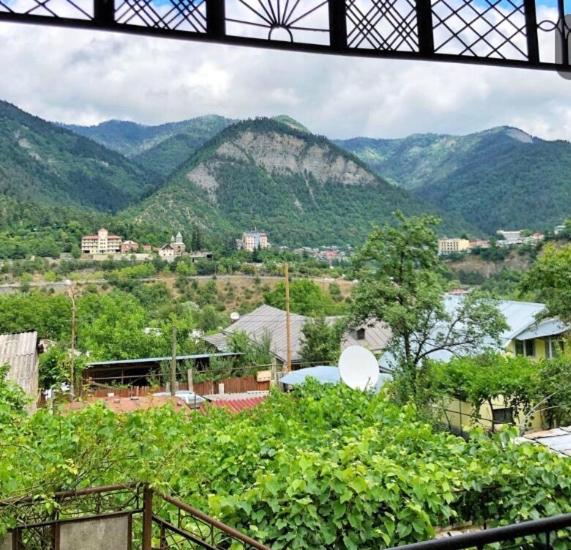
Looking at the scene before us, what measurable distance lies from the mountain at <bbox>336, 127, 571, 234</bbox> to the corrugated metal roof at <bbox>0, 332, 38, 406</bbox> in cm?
3532

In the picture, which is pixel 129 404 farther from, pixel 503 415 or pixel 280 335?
pixel 280 335

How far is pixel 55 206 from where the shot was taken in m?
42.2

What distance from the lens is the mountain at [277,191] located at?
152ft

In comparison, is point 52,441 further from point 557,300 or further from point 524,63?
point 557,300

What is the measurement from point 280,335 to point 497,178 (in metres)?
30.2

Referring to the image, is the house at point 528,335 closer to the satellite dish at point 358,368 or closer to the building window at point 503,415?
the building window at point 503,415

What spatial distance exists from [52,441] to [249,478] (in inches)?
46.1

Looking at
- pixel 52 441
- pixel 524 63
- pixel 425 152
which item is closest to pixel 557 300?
pixel 524 63

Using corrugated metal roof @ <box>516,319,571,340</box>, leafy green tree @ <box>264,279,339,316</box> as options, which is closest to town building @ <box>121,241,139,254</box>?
leafy green tree @ <box>264,279,339,316</box>

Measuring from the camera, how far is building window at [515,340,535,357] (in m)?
16.3

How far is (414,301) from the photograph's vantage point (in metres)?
12.0

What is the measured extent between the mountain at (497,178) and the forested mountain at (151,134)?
781 inches

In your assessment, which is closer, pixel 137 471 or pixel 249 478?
pixel 137 471

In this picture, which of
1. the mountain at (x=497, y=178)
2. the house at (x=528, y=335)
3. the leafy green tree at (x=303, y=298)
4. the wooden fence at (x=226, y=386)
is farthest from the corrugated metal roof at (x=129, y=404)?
the mountain at (x=497, y=178)
